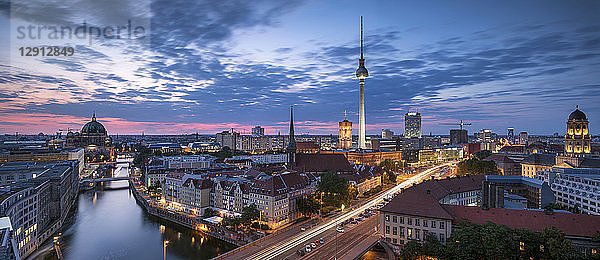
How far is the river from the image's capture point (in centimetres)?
4666

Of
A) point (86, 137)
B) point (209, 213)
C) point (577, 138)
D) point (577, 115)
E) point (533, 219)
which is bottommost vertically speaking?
point (209, 213)

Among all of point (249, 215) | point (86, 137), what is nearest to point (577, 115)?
point (249, 215)

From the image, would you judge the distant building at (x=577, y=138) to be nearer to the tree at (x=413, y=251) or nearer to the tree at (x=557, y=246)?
the tree at (x=557, y=246)

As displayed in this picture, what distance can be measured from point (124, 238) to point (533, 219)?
5684cm

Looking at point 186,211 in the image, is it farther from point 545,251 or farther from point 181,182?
point 545,251

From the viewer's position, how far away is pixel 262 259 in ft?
123

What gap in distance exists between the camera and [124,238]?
5356 cm

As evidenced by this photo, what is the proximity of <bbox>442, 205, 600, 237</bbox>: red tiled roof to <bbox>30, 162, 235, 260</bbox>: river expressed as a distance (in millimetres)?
31988

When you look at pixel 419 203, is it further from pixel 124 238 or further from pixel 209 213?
pixel 124 238

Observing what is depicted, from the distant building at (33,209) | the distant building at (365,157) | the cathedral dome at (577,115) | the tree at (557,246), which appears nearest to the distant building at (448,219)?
the tree at (557,246)

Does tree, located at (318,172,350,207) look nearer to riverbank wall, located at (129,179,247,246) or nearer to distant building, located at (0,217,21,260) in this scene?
riverbank wall, located at (129,179,247,246)

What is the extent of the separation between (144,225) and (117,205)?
21.4 metres

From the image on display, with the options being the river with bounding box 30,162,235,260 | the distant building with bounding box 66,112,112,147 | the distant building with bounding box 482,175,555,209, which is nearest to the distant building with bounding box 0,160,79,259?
the river with bounding box 30,162,235,260

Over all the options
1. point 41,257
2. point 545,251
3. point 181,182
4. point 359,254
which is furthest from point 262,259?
point 181,182
